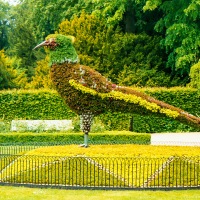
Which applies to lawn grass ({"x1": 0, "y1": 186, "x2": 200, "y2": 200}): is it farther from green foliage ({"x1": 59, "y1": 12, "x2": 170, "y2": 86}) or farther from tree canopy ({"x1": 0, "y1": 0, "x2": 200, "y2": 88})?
green foliage ({"x1": 59, "y1": 12, "x2": 170, "y2": 86})

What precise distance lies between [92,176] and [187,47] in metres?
23.3

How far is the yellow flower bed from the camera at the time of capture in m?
16.2

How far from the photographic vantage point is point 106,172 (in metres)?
15.2

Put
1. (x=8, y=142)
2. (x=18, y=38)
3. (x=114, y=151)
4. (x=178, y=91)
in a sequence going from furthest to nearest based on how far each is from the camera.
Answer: (x=18, y=38)
(x=178, y=91)
(x=8, y=142)
(x=114, y=151)

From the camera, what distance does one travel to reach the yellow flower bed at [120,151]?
16219mm

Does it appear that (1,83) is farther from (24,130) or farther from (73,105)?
(73,105)

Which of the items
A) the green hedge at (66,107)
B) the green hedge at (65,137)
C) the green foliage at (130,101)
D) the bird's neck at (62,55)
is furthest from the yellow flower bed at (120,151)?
the green hedge at (66,107)

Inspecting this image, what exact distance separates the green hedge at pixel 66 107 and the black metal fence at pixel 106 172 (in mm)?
18030

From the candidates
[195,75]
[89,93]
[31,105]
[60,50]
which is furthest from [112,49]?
[89,93]

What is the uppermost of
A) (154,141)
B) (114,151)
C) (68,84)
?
(68,84)

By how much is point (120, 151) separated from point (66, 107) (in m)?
17.6

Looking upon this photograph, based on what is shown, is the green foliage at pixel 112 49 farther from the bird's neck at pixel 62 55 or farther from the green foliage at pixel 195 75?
the bird's neck at pixel 62 55

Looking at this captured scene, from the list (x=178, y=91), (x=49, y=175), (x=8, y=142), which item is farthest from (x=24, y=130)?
(x=49, y=175)

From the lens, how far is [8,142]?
26406 millimetres
